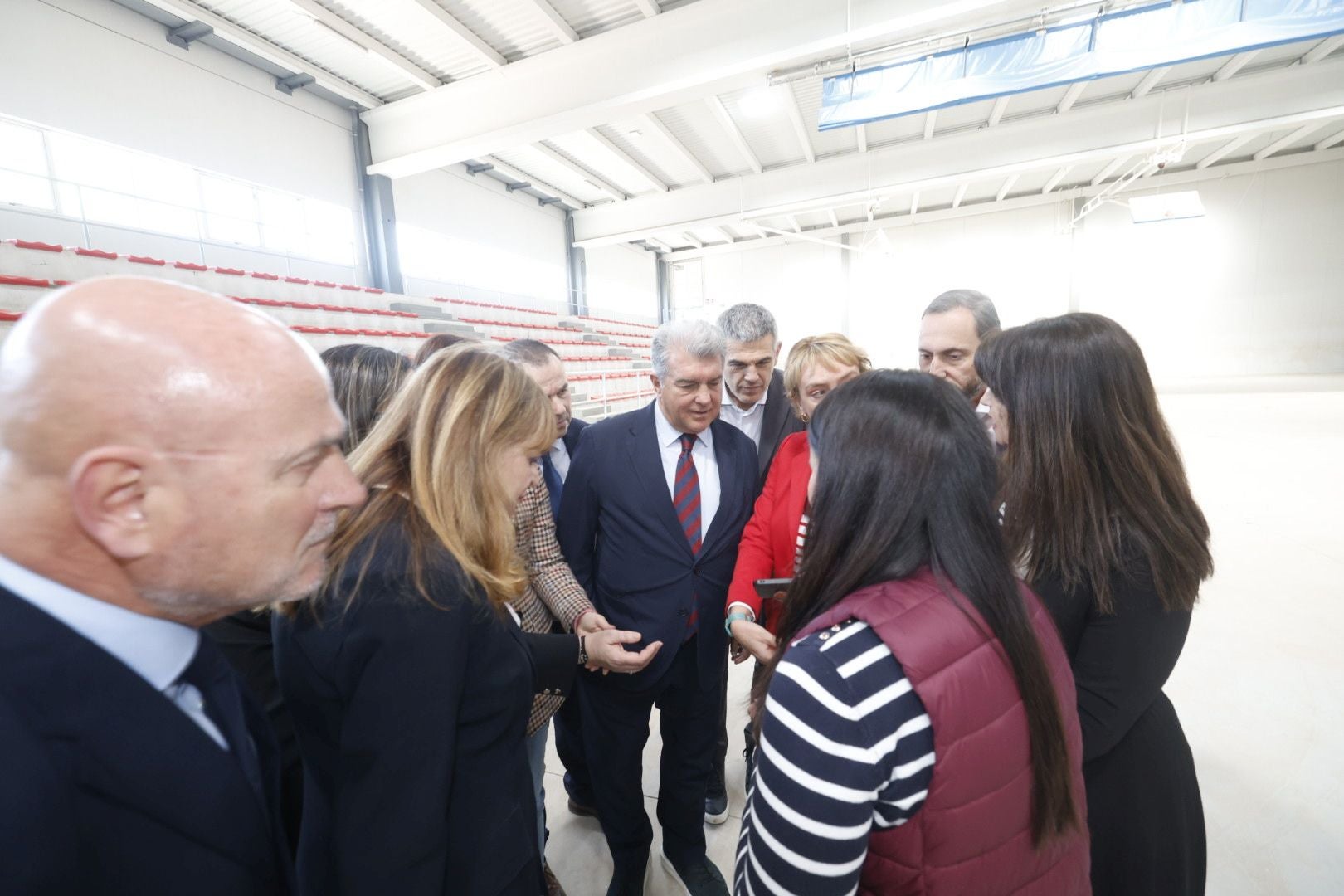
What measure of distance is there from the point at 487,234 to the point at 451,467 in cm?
1147

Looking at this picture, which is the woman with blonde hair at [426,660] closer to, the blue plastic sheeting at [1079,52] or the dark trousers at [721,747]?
the dark trousers at [721,747]

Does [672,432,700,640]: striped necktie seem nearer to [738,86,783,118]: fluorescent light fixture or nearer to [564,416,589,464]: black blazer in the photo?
[564,416,589,464]: black blazer

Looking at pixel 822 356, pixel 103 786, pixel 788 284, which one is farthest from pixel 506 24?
pixel 788 284

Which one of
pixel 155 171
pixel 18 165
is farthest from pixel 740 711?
pixel 155 171

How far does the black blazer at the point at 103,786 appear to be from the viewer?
447 mm

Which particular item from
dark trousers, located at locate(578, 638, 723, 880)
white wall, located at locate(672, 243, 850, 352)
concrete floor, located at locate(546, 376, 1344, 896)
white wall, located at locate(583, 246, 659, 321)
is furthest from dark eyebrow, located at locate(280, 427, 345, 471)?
white wall, located at locate(672, 243, 850, 352)

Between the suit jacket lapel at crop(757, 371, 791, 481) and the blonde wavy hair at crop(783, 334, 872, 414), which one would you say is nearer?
the blonde wavy hair at crop(783, 334, 872, 414)

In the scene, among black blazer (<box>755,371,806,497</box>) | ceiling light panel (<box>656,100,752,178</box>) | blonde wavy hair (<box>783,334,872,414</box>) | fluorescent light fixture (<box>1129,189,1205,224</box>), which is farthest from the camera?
fluorescent light fixture (<box>1129,189,1205,224</box>)

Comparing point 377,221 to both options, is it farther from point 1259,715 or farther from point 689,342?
point 1259,715

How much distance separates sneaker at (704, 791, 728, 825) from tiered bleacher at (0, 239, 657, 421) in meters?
1.85

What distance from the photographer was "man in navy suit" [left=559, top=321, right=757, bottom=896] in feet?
5.46

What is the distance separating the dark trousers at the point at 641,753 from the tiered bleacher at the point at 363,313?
1155 mm

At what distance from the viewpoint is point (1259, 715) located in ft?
7.63

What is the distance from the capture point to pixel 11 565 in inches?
19.6
